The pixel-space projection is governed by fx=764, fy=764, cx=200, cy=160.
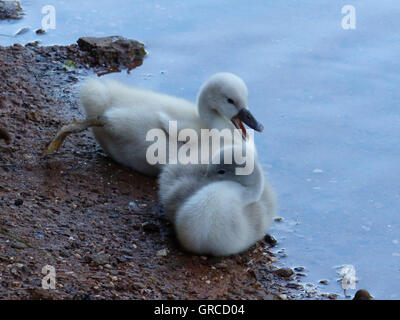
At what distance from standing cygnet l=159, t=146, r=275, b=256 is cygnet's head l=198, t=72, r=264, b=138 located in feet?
2.18

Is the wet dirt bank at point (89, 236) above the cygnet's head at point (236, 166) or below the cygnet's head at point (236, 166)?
below

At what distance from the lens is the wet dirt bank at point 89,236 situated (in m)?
4.05

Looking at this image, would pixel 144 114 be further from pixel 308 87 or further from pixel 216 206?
pixel 308 87

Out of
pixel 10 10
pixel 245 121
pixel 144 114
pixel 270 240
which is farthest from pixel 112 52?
pixel 270 240

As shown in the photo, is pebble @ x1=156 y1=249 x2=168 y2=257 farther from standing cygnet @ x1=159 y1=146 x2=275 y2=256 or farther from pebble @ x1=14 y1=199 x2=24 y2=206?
pebble @ x1=14 y1=199 x2=24 y2=206

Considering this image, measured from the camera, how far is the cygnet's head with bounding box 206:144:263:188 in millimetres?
4492

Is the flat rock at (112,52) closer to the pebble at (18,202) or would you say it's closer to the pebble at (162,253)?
the pebble at (18,202)

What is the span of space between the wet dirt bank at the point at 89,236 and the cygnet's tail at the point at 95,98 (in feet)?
1.23

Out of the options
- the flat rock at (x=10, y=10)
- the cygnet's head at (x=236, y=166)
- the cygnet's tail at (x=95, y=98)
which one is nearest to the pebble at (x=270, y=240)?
the cygnet's head at (x=236, y=166)

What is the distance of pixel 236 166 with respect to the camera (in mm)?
4523

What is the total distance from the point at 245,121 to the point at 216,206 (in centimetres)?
109

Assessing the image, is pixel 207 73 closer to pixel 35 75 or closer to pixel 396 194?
pixel 35 75
